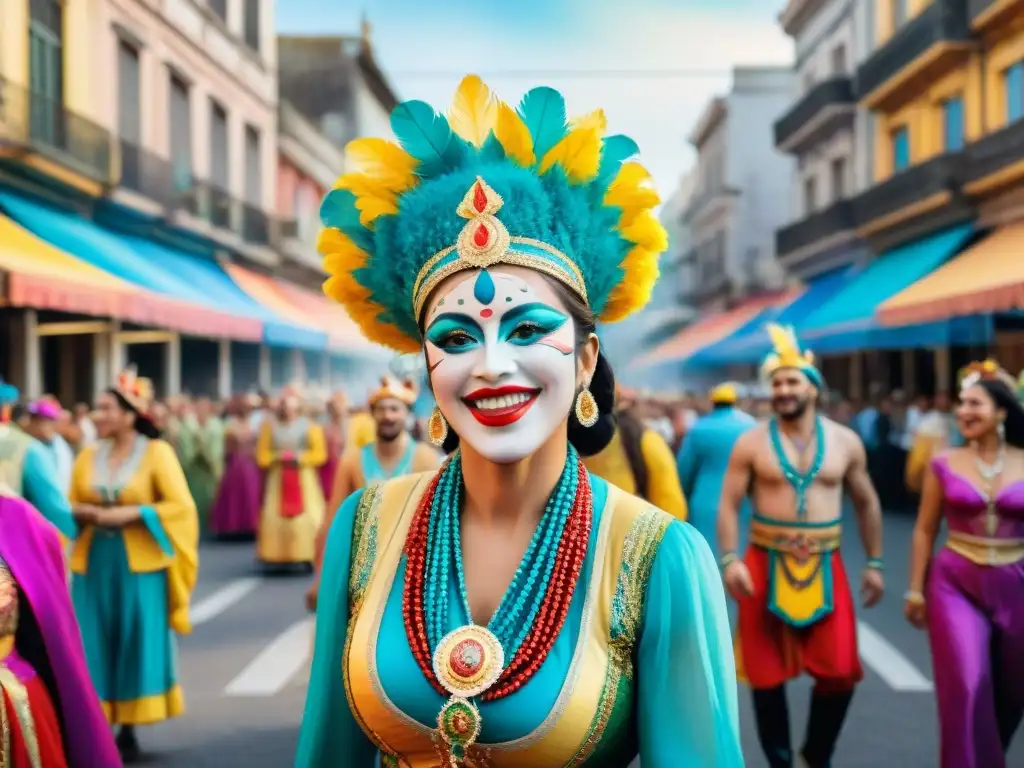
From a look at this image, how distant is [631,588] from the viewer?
2.43 metres

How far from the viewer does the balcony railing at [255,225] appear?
2648cm

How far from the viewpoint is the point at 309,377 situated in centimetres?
3297

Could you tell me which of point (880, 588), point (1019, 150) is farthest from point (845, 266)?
point (880, 588)

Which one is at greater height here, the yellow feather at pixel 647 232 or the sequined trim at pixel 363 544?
the yellow feather at pixel 647 232

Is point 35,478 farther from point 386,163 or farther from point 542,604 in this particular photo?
point 542,604

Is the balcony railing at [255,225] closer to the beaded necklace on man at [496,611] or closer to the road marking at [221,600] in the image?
the road marking at [221,600]

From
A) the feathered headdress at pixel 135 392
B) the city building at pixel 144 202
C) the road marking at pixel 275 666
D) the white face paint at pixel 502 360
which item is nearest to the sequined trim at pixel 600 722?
the white face paint at pixel 502 360

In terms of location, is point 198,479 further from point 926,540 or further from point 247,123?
point 247,123

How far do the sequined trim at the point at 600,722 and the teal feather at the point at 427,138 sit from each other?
44.3 inches

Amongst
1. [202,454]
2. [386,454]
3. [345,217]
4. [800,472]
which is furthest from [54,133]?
[345,217]

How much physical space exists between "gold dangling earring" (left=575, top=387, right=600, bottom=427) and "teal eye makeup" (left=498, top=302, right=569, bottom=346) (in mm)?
221

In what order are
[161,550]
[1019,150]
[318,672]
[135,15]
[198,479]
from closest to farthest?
[318,672], [161,550], [198,479], [1019,150], [135,15]

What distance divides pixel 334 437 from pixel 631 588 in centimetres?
1189

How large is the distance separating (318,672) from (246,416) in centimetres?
1387
